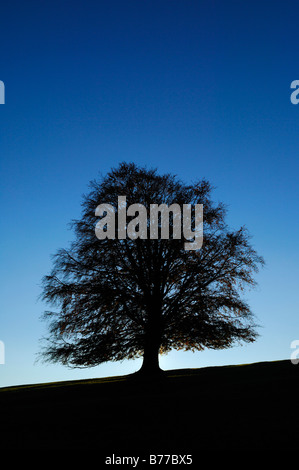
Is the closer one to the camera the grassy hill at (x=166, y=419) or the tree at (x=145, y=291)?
the grassy hill at (x=166, y=419)

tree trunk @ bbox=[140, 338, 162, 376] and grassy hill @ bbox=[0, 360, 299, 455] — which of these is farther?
tree trunk @ bbox=[140, 338, 162, 376]

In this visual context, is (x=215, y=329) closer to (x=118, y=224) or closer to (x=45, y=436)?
(x=118, y=224)

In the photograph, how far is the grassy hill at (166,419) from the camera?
34.8 feet

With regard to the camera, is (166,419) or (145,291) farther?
(145,291)

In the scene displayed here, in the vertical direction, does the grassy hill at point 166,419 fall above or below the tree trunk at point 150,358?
below

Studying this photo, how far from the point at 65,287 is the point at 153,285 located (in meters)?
4.89

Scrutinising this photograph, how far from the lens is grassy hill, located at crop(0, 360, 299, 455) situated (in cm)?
1059

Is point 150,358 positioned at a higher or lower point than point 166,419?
higher

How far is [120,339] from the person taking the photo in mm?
24391

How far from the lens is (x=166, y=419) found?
1302 centimetres

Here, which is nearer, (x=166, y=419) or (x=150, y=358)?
(x=166, y=419)
